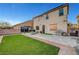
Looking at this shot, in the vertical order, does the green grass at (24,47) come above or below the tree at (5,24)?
below

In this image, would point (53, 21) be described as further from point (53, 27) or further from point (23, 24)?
point (23, 24)

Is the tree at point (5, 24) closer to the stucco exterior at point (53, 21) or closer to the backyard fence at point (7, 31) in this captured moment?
the backyard fence at point (7, 31)

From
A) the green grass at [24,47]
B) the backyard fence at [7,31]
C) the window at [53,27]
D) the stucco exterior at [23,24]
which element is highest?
the stucco exterior at [23,24]

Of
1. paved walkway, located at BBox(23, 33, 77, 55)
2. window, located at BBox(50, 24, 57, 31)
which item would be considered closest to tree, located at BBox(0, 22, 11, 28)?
paved walkway, located at BBox(23, 33, 77, 55)

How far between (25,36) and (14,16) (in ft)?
1.10

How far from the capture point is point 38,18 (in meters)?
2.73

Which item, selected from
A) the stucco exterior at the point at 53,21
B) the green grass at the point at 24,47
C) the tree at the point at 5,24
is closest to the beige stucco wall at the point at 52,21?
the stucco exterior at the point at 53,21

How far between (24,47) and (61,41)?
1.78 ft

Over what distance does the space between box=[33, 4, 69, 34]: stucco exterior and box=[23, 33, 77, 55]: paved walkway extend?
0.09 m

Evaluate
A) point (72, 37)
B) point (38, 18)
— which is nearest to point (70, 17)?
point (72, 37)

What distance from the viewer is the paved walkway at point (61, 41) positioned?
2588 millimetres

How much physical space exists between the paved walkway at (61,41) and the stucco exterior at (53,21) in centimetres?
9

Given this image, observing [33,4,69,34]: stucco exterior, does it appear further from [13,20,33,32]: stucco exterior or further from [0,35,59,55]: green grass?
[0,35,59,55]: green grass
